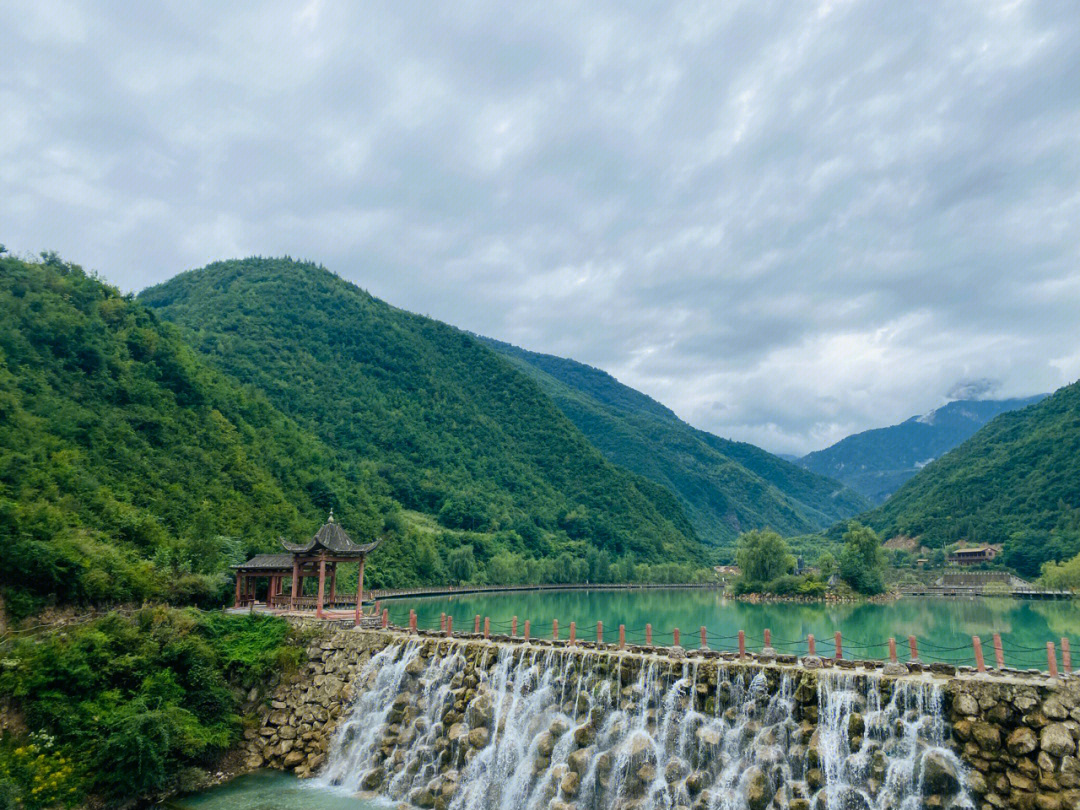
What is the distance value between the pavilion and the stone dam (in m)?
6.58

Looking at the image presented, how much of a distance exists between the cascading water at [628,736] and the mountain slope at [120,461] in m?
11.5

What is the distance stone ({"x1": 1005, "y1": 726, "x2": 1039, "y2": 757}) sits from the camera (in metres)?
12.4

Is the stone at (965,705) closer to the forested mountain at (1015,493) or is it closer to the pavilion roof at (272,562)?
the pavilion roof at (272,562)

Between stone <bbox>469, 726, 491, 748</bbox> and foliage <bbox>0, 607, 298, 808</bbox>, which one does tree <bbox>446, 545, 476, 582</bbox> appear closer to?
foliage <bbox>0, 607, 298, 808</bbox>

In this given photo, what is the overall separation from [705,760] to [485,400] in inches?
5478

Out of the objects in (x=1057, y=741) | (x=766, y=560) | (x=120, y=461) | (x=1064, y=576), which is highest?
(x=120, y=461)

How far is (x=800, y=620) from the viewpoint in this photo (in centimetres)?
5238

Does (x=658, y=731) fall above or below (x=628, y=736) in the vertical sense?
above

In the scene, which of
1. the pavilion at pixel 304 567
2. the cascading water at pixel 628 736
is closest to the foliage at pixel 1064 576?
the pavilion at pixel 304 567

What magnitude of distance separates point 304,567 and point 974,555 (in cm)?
10549

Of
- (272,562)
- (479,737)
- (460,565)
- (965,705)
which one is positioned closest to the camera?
(965,705)

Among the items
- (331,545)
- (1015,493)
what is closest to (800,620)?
(331,545)

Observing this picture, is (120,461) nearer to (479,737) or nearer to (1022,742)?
(479,737)

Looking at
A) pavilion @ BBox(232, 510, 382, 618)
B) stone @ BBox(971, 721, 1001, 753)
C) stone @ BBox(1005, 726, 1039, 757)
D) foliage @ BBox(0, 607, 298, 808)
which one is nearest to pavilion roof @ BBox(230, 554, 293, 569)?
pavilion @ BBox(232, 510, 382, 618)
